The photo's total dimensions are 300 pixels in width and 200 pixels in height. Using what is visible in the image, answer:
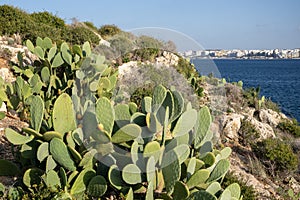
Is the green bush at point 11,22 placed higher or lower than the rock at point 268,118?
higher

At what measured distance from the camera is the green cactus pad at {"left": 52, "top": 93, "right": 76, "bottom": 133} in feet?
9.78

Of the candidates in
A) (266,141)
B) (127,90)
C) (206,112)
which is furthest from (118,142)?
(266,141)

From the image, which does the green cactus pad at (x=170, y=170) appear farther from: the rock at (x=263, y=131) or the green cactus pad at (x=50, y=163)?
the rock at (x=263, y=131)

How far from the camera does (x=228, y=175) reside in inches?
180

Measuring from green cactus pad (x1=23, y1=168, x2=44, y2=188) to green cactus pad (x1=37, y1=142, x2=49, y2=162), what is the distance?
0.38 feet

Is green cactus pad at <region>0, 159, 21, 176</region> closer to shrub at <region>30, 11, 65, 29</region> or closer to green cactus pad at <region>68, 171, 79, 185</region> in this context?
green cactus pad at <region>68, 171, 79, 185</region>

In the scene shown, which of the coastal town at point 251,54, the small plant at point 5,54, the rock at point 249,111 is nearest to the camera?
the coastal town at point 251,54

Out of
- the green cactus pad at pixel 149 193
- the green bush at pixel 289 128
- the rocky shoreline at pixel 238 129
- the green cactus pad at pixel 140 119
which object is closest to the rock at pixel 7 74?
the rocky shoreline at pixel 238 129

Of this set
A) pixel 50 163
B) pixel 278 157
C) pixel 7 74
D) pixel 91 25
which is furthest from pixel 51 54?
pixel 91 25

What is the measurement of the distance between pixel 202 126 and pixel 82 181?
1024 mm

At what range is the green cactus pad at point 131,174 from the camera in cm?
274

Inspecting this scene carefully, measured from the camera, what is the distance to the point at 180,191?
2.71 meters

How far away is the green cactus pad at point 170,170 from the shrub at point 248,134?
4.97 meters

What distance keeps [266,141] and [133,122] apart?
4.68m
